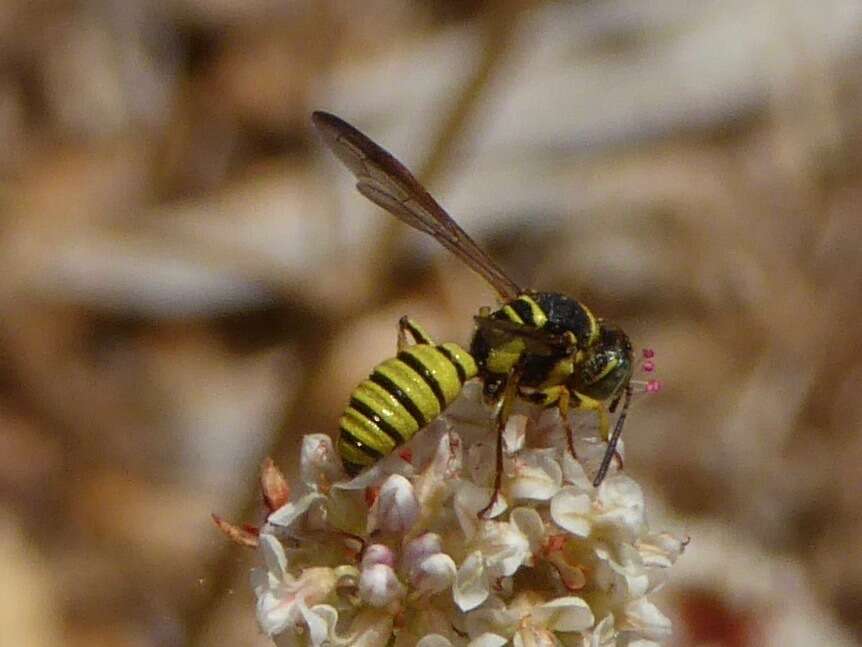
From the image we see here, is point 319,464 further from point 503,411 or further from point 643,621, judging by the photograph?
point 643,621

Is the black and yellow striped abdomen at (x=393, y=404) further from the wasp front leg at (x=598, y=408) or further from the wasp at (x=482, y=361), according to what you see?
the wasp front leg at (x=598, y=408)

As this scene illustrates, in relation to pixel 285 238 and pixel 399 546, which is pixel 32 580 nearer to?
pixel 285 238

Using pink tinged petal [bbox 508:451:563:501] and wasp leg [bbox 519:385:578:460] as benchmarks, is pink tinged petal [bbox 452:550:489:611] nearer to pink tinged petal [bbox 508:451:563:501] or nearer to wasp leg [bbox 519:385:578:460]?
pink tinged petal [bbox 508:451:563:501]

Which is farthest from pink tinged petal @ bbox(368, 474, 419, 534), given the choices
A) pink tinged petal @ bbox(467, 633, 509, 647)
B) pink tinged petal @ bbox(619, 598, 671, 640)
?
pink tinged petal @ bbox(619, 598, 671, 640)

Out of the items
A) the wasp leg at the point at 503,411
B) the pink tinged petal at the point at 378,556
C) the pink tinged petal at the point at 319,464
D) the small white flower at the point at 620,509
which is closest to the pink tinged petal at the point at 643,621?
the small white flower at the point at 620,509

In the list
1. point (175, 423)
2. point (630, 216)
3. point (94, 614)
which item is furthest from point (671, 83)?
point (94, 614)

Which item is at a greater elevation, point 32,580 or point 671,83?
point 671,83
